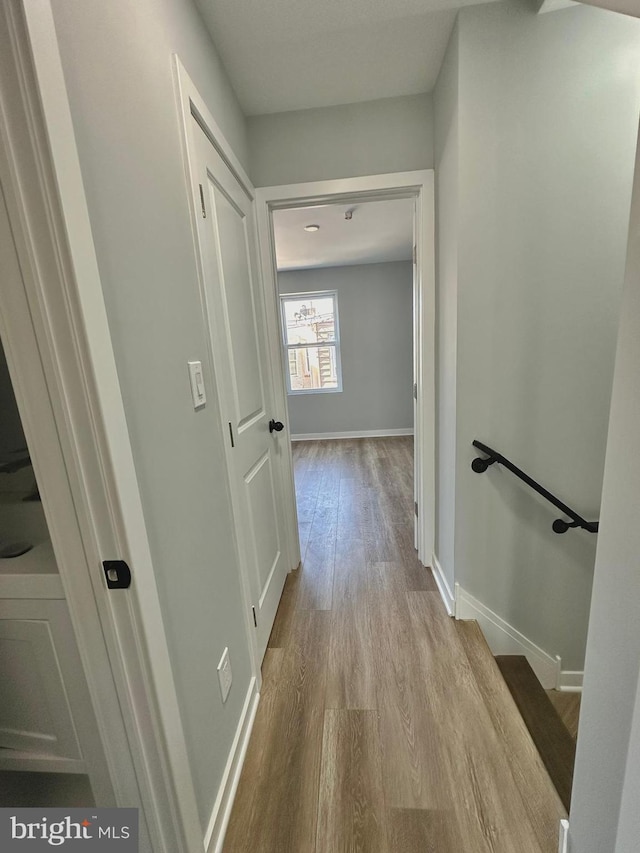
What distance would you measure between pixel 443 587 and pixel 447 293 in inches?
59.5

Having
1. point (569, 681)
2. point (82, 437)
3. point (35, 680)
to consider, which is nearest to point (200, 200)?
point (82, 437)

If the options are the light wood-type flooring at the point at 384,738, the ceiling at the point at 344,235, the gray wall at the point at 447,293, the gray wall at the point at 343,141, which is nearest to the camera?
the light wood-type flooring at the point at 384,738

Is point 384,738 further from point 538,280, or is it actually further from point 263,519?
point 538,280

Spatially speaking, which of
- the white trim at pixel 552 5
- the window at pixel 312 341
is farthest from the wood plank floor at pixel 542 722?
the window at pixel 312 341

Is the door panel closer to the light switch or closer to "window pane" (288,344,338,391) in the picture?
the light switch

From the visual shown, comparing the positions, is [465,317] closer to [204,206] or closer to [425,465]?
[425,465]

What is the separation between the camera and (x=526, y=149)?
1.40m

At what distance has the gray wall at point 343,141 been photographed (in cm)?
174

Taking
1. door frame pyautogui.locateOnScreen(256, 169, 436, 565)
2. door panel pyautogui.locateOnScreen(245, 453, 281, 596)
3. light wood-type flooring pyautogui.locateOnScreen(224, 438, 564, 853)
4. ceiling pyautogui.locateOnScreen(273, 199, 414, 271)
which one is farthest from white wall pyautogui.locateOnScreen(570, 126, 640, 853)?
ceiling pyautogui.locateOnScreen(273, 199, 414, 271)

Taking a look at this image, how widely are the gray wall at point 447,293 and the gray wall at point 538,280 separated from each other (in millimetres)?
44

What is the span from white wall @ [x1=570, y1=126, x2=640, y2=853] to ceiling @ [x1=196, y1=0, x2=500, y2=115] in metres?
1.32

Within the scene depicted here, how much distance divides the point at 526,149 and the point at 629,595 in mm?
1613

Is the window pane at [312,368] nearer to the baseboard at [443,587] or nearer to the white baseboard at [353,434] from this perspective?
the white baseboard at [353,434]

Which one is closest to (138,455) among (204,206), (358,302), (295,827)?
(204,206)
